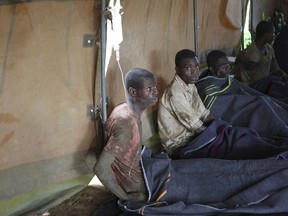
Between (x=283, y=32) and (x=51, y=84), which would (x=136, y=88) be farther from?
(x=283, y=32)

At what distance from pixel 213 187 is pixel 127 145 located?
49cm

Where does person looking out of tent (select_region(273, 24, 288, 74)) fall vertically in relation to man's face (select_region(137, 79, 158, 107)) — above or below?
above

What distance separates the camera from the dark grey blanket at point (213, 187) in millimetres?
1795

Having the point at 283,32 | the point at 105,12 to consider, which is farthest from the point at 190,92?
the point at 283,32

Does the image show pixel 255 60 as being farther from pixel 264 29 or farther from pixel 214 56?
pixel 214 56

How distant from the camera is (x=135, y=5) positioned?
238cm

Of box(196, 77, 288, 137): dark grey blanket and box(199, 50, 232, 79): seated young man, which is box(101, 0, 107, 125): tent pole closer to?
box(196, 77, 288, 137): dark grey blanket

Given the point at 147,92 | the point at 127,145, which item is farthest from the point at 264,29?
the point at 127,145

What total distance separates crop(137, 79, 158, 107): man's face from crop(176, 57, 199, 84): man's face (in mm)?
474

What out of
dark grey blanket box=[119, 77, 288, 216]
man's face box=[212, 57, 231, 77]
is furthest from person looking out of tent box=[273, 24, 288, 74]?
dark grey blanket box=[119, 77, 288, 216]

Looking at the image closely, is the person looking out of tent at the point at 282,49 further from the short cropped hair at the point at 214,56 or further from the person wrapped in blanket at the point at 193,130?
the person wrapped in blanket at the point at 193,130

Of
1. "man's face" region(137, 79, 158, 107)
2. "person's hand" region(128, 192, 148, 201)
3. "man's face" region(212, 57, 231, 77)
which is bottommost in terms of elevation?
"person's hand" region(128, 192, 148, 201)

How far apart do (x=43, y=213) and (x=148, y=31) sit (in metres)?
1.37

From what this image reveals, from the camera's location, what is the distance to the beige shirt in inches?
94.3
